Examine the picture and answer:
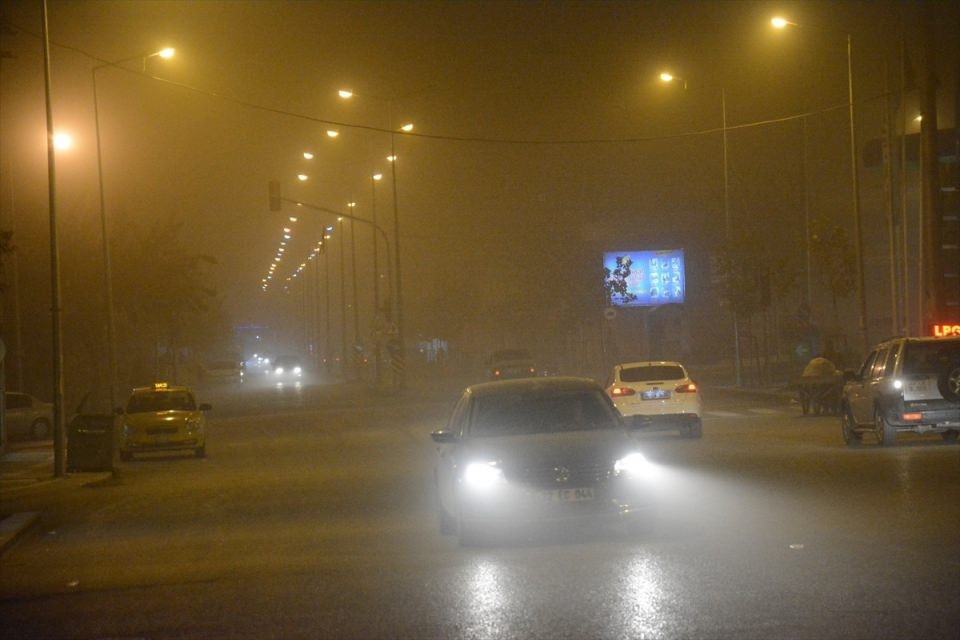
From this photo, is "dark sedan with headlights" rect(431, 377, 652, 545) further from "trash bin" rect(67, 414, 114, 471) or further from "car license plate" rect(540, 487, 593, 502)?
"trash bin" rect(67, 414, 114, 471)

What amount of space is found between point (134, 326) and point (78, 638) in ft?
193

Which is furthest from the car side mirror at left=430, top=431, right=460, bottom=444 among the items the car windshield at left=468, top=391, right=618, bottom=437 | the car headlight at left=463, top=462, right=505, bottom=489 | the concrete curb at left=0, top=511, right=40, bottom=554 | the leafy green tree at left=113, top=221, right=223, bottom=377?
the leafy green tree at left=113, top=221, right=223, bottom=377

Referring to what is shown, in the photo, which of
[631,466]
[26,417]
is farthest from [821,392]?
[26,417]

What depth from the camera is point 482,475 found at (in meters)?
12.0

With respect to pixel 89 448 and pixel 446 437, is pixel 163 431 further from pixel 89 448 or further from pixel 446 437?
pixel 446 437

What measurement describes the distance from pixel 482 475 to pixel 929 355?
37.9ft

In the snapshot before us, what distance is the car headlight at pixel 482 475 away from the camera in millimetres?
11867

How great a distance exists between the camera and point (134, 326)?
6619cm

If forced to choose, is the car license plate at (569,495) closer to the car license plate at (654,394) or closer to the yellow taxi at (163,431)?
the car license plate at (654,394)

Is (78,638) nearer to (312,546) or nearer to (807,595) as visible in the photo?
(312,546)

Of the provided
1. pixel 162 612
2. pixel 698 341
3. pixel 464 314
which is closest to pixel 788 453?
pixel 162 612

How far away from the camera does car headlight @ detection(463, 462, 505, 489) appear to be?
38.9ft

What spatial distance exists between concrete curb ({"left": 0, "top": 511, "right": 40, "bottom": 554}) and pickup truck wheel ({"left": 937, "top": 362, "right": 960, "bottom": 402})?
44.4ft

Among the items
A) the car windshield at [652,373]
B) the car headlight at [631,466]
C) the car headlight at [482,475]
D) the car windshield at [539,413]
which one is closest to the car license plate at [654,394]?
the car windshield at [652,373]
